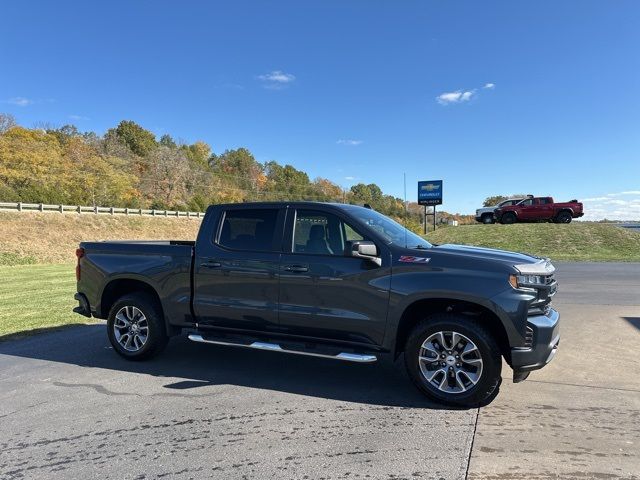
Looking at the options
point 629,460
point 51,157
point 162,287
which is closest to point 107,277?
point 162,287

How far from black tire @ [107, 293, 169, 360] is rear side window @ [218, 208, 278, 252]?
4.04 feet

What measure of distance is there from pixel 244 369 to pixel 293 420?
1609mm

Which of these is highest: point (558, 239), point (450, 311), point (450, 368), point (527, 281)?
point (558, 239)

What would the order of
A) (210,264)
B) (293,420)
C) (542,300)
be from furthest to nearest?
(210,264)
(542,300)
(293,420)

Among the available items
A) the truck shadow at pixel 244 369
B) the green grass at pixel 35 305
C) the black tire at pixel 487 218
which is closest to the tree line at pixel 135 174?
the black tire at pixel 487 218

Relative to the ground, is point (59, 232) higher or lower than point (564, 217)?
lower

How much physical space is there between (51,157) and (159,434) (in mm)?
59628

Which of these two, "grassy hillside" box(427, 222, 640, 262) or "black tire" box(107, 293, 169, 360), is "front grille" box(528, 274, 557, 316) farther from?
"grassy hillside" box(427, 222, 640, 262)

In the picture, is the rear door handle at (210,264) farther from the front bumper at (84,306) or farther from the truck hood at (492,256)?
the truck hood at (492,256)

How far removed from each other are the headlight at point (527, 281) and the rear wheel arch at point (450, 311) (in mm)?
335

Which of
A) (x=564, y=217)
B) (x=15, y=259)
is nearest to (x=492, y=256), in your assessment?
(x=15, y=259)

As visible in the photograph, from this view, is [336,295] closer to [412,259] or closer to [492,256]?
[412,259]

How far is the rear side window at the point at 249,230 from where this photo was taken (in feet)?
17.4

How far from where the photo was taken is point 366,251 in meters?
4.57
